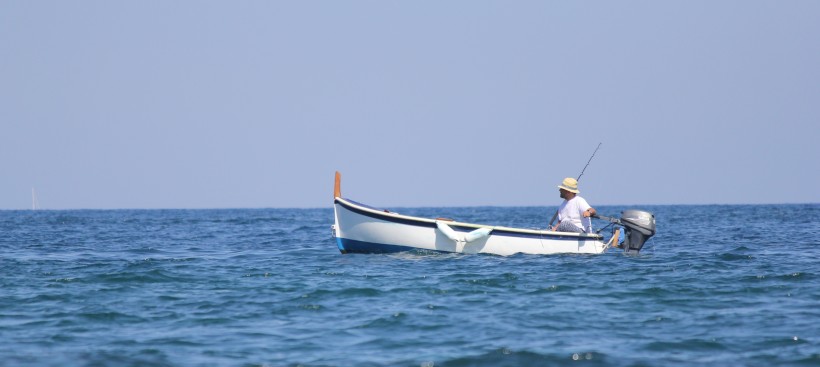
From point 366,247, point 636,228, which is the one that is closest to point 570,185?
point 636,228

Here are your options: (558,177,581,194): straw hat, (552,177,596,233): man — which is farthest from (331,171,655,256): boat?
(558,177,581,194): straw hat

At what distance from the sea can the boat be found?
35cm

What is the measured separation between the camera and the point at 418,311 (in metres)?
13.3

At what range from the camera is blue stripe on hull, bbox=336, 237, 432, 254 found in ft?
68.7

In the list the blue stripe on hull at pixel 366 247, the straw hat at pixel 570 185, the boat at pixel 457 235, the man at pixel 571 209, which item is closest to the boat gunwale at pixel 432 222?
the boat at pixel 457 235

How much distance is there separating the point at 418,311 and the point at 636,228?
9352 millimetres

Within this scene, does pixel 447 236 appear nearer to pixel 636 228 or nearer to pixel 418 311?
pixel 636 228

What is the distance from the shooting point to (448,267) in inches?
735

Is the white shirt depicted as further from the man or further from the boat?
the boat

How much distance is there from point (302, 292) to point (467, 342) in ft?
15.7

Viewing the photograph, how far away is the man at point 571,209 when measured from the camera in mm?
20844

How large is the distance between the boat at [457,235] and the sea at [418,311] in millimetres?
348

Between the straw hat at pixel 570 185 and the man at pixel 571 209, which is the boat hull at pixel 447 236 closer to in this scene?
the man at pixel 571 209

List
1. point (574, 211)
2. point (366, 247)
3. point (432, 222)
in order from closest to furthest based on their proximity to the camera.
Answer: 1. point (432, 222)
2. point (574, 211)
3. point (366, 247)
